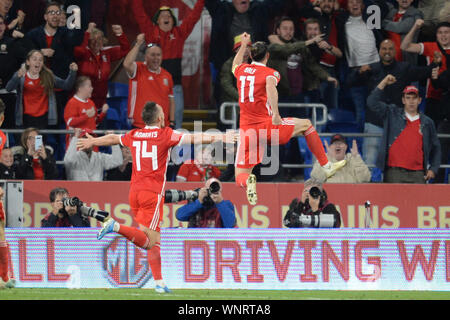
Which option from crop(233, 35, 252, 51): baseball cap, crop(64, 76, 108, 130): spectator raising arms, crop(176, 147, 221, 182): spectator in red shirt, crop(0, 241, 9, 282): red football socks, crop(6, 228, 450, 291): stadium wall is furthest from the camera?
crop(64, 76, 108, 130): spectator raising arms

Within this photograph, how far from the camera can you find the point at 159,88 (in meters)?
15.1

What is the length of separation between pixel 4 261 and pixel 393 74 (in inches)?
295

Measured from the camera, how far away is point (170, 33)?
15.6m

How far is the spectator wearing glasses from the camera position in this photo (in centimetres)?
1500

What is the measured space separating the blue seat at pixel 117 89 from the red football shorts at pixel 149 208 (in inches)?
219

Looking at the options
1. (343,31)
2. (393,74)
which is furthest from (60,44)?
(393,74)

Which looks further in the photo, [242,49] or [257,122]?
[257,122]

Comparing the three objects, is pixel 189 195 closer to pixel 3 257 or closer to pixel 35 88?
pixel 3 257

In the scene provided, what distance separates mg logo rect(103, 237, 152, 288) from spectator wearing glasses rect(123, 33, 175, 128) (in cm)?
360

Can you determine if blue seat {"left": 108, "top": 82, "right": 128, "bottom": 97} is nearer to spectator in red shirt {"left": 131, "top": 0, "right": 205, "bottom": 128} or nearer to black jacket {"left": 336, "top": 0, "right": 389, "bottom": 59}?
spectator in red shirt {"left": 131, "top": 0, "right": 205, "bottom": 128}

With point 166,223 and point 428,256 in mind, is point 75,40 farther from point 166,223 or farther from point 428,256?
point 428,256

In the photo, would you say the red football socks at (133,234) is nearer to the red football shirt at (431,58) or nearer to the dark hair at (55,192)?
the dark hair at (55,192)

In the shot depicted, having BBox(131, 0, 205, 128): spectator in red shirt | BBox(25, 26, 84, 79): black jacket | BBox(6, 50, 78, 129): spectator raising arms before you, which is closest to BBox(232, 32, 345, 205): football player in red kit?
BBox(131, 0, 205, 128): spectator in red shirt

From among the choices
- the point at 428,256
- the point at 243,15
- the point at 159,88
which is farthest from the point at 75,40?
the point at 428,256
